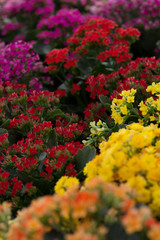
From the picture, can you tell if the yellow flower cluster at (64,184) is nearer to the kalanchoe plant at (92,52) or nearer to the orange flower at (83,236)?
the orange flower at (83,236)

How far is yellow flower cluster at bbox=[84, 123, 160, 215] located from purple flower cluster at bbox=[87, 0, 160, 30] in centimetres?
221

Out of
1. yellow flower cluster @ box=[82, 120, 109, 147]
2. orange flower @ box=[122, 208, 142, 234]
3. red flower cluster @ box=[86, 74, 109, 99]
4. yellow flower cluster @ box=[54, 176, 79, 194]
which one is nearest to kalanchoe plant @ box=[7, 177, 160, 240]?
orange flower @ box=[122, 208, 142, 234]

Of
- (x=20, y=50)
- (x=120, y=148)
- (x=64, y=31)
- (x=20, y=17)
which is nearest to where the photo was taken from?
(x=120, y=148)

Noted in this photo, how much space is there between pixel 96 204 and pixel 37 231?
176mm

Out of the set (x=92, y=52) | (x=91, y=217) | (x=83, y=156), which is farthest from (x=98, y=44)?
(x=91, y=217)

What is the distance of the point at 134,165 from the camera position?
3.76 feet

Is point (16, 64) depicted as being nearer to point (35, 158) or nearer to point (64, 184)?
point (35, 158)

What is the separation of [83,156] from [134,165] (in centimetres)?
55

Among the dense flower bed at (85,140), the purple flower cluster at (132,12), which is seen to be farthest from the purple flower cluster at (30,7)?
the purple flower cluster at (132,12)

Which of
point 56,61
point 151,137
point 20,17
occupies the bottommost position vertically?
point 20,17

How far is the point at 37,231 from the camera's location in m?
0.90

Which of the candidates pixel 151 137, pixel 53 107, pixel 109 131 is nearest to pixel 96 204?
pixel 151 137

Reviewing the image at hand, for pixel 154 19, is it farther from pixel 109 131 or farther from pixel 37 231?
pixel 37 231

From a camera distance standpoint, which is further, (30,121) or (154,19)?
(154,19)
